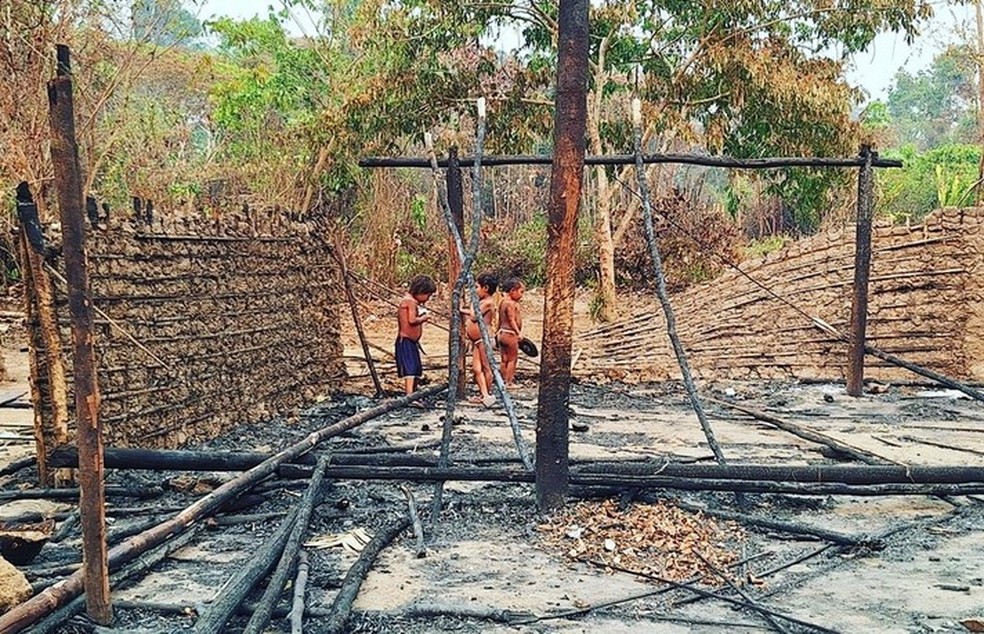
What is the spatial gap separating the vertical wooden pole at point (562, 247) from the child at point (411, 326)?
4.37 m

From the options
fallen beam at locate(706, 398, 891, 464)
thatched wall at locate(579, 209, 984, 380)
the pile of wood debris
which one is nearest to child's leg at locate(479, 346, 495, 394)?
thatched wall at locate(579, 209, 984, 380)

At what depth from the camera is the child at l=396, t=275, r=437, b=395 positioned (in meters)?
9.92

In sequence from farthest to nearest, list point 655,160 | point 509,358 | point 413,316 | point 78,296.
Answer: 1. point 509,358
2. point 413,316
3. point 655,160
4. point 78,296

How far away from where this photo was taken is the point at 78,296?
3.69 m

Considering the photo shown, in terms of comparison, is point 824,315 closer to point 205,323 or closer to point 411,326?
point 411,326

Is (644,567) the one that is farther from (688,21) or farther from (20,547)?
(688,21)

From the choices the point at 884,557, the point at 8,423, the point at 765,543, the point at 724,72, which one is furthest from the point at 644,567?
the point at 724,72

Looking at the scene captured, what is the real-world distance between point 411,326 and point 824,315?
5404 millimetres

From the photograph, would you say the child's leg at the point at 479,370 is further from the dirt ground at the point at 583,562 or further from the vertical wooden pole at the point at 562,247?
the vertical wooden pole at the point at 562,247

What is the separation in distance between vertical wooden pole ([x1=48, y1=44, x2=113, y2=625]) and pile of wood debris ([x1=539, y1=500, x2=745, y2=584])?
8.35ft

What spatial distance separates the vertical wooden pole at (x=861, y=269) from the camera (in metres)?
9.98

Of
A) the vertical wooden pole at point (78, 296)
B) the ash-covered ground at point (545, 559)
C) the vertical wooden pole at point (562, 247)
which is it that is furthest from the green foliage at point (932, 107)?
the vertical wooden pole at point (78, 296)

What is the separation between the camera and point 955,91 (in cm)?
4581

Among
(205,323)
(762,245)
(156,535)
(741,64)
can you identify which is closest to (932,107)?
(762,245)
